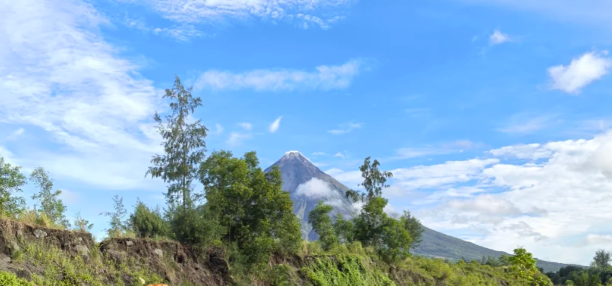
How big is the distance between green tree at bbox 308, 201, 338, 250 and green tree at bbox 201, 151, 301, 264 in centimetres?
705

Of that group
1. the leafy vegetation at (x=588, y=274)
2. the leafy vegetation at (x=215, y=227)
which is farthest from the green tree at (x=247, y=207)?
the leafy vegetation at (x=588, y=274)

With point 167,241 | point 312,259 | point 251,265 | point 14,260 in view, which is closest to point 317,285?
point 312,259

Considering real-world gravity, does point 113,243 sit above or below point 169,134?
below

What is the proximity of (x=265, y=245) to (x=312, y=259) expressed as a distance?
557 centimetres

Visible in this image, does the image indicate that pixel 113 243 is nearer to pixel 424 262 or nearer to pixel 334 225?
pixel 334 225

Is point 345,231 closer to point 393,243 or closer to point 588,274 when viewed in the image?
point 393,243

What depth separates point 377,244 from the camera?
113ft

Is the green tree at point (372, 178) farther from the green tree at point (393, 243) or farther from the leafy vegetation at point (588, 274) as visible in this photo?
the leafy vegetation at point (588, 274)

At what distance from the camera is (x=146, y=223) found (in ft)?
66.9

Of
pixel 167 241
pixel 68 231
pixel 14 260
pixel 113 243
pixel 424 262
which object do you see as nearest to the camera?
pixel 14 260

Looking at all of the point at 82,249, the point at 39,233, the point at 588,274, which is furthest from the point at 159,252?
the point at 588,274

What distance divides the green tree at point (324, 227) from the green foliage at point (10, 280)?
19.8m

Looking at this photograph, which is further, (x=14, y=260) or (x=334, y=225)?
(x=334, y=225)

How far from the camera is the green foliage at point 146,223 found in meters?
20.3
